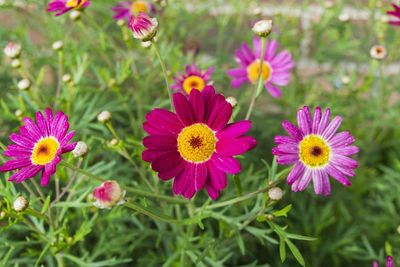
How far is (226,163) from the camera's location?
84 centimetres

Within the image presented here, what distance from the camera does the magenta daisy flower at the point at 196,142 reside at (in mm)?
823

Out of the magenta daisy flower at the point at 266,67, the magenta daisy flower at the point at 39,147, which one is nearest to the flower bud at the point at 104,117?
the magenta daisy flower at the point at 39,147

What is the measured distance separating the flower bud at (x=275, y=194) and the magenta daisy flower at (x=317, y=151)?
0.04 metres

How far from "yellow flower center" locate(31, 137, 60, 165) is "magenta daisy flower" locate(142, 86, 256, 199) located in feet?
0.66

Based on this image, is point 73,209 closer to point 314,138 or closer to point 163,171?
point 163,171

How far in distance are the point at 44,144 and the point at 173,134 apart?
26 centimetres

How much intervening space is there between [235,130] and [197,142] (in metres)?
0.10

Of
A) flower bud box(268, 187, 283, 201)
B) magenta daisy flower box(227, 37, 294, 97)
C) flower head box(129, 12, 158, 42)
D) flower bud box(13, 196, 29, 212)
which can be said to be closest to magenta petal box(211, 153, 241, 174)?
flower bud box(268, 187, 283, 201)

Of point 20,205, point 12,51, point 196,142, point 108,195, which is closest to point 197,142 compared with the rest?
point 196,142

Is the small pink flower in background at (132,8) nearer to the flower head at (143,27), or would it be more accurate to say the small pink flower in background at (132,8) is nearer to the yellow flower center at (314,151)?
the flower head at (143,27)

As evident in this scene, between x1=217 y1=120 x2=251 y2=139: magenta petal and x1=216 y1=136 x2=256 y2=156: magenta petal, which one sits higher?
x1=217 y1=120 x2=251 y2=139: magenta petal

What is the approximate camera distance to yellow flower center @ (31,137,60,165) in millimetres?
875

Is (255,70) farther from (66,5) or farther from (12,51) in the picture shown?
(12,51)

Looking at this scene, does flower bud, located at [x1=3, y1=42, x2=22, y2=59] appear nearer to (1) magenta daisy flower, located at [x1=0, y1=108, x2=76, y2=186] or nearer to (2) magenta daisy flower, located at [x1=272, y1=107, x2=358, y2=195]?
(1) magenta daisy flower, located at [x1=0, y1=108, x2=76, y2=186]
